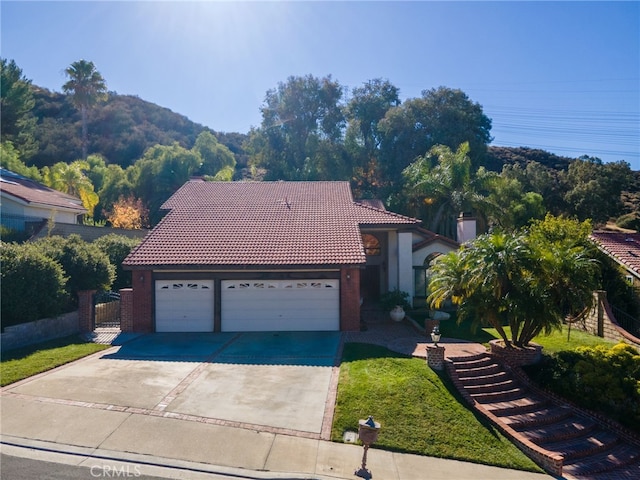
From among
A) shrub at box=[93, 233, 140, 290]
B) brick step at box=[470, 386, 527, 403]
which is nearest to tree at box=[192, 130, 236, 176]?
shrub at box=[93, 233, 140, 290]

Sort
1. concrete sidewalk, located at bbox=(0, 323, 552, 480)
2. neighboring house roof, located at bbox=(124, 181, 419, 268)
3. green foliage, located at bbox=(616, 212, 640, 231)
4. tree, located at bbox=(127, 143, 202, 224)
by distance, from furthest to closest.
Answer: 1. tree, located at bbox=(127, 143, 202, 224)
2. green foliage, located at bbox=(616, 212, 640, 231)
3. neighboring house roof, located at bbox=(124, 181, 419, 268)
4. concrete sidewalk, located at bbox=(0, 323, 552, 480)

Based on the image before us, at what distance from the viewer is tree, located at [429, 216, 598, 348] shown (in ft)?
40.8

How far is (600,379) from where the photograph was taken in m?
12.1

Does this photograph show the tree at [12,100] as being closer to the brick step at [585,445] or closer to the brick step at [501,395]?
the brick step at [501,395]

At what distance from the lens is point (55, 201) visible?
2583 centimetres

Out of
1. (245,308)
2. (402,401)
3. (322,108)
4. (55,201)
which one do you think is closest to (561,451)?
(402,401)

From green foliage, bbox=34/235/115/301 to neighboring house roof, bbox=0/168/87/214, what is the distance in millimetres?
8032

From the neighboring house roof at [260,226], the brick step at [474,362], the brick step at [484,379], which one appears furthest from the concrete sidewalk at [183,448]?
the neighboring house roof at [260,226]

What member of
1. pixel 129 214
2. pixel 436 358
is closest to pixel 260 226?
pixel 436 358

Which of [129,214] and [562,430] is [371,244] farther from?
[129,214]

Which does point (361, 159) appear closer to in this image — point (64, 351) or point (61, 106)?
point (64, 351)

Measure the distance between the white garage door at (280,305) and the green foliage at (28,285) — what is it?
19.1 feet

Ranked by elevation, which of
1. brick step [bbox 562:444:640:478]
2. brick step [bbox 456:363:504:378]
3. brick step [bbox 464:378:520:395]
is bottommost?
brick step [bbox 562:444:640:478]

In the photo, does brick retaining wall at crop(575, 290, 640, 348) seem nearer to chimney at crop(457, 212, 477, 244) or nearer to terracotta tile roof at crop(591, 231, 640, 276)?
terracotta tile roof at crop(591, 231, 640, 276)
